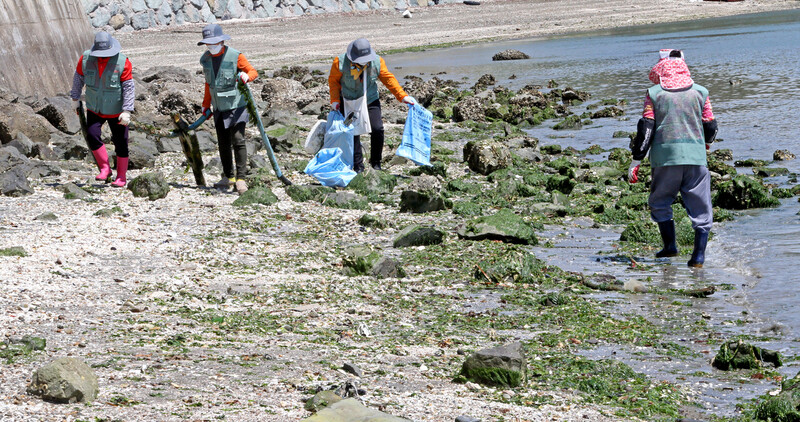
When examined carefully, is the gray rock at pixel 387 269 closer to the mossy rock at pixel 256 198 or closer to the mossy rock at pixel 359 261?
the mossy rock at pixel 359 261

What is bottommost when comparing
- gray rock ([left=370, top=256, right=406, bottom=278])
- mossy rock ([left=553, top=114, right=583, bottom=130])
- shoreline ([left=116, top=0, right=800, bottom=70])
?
shoreline ([left=116, top=0, right=800, bottom=70])

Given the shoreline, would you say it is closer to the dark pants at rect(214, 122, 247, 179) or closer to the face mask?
the dark pants at rect(214, 122, 247, 179)

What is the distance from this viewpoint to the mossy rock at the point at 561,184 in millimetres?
11562

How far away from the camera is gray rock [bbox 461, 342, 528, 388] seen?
5.19 meters

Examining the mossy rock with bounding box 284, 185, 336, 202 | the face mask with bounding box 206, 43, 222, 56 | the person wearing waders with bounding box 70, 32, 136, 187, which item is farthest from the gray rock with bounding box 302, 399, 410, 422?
the person wearing waders with bounding box 70, 32, 136, 187

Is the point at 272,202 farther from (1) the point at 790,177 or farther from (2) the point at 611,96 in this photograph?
(2) the point at 611,96

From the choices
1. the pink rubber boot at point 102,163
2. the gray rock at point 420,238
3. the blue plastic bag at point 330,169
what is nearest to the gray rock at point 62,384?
the gray rock at point 420,238

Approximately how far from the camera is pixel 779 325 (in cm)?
659

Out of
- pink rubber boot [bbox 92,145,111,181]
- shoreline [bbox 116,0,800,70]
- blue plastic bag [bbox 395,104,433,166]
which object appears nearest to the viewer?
pink rubber boot [bbox 92,145,111,181]

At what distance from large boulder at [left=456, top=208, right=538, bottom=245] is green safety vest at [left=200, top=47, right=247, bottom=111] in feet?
10.4

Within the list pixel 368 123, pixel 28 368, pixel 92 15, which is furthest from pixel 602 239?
pixel 92 15

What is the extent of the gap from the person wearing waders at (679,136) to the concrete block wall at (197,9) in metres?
43.4

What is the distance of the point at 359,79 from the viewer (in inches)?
441

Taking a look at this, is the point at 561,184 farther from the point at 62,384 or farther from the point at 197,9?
the point at 197,9
